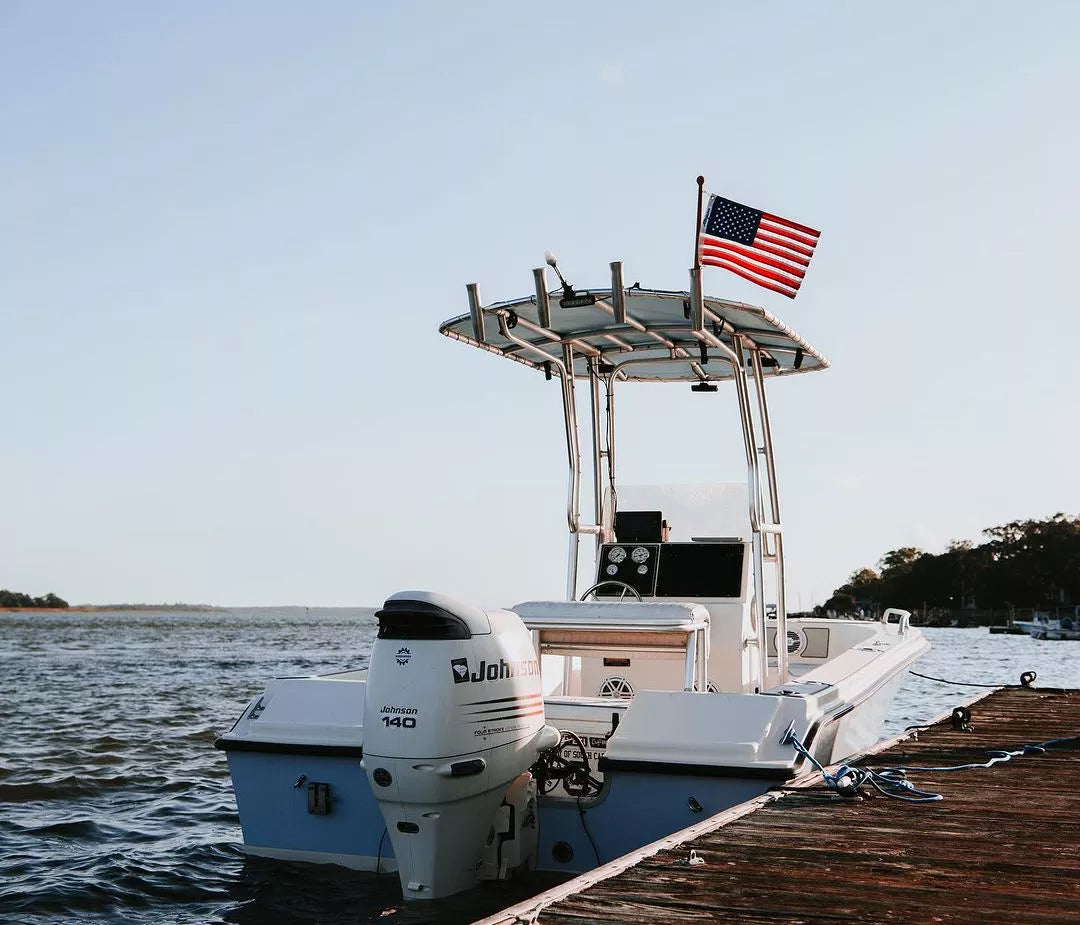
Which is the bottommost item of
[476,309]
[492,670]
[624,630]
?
[492,670]

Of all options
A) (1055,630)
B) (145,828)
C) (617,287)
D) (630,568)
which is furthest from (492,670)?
(1055,630)

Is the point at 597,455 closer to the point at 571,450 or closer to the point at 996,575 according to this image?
the point at 571,450

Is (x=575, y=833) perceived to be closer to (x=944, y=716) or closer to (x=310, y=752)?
(x=310, y=752)

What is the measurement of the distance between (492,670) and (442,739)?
441mm

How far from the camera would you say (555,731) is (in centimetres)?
616

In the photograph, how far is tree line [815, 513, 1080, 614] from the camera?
3760 inches

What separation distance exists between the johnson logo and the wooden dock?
1221mm

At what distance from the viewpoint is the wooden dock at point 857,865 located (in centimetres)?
386

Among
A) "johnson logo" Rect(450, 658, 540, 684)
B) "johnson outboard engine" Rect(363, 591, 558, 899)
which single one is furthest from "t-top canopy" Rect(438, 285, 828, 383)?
"johnson outboard engine" Rect(363, 591, 558, 899)

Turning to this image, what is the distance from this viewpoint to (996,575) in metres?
100

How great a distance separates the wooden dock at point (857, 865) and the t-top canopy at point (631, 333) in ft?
11.2

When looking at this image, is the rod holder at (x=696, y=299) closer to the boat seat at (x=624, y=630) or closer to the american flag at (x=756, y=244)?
the american flag at (x=756, y=244)

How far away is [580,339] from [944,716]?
14.1 feet

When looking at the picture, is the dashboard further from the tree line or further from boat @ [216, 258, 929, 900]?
the tree line
